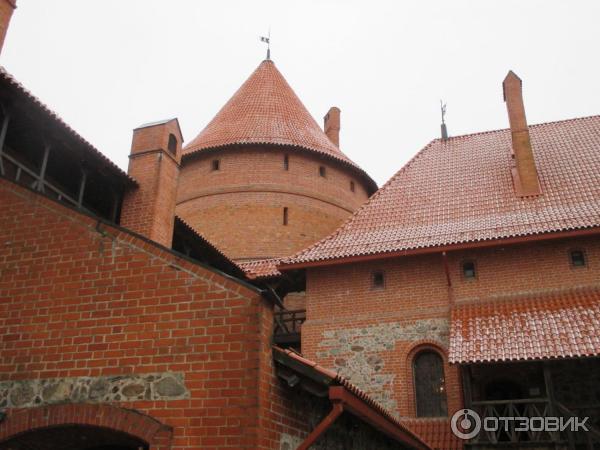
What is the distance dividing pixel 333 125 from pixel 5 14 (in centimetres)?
1544

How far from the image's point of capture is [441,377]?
12648 mm

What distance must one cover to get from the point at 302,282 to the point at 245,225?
5047 mm

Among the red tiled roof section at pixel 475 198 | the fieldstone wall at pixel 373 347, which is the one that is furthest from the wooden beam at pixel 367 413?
the red tiled roof section at pixel 475 198

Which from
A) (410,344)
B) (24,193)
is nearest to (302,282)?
(410,344)

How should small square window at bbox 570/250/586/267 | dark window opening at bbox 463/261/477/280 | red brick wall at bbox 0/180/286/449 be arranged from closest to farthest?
red brick wall at bbox 0/180/286/449 → small square window at bbox 570/250/586/267 → dark window opening at bbox 463/261/477/280

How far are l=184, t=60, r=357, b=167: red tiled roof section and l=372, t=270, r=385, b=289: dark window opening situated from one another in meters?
8.14

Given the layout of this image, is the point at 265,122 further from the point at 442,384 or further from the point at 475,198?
the point at 442,384

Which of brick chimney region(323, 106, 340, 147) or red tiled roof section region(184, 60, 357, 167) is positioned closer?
red tiled roof section region(184, 60, 357, 167)

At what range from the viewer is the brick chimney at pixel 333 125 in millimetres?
25328

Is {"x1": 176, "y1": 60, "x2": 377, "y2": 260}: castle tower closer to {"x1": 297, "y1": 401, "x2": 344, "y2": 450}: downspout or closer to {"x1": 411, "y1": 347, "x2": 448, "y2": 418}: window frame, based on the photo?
{"x1": 411, "y1": 347, "x2": 448, "y2": 418}: window frame

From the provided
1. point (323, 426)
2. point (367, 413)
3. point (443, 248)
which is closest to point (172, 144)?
point (443, 248)

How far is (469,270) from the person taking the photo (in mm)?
13344

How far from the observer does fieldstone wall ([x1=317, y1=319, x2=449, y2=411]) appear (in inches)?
502

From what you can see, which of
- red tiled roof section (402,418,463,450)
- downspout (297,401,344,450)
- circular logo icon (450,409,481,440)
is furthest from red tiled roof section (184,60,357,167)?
downspout (297,401,344,450)
